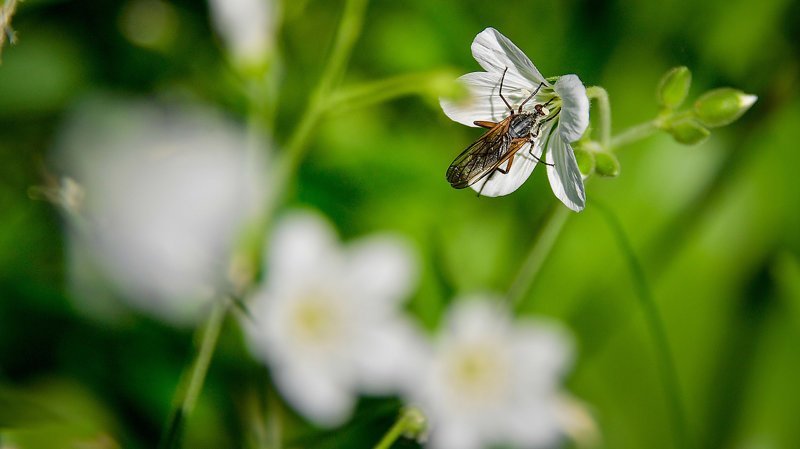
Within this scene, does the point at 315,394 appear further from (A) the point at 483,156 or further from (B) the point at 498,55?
(B) the point at 498,55

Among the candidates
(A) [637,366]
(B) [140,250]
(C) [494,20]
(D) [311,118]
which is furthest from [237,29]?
(A) [637,366]

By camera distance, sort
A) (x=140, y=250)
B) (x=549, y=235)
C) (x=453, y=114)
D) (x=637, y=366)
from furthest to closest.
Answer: (x=637, y=366)
(x=140, y=250)
(x=549, y=235)
(x=453, y=114)

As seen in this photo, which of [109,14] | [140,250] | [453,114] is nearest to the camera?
[453,114]

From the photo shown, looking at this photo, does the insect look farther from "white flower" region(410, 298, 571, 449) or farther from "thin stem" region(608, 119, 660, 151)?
"white flower" region(410, 298, 571, 449)

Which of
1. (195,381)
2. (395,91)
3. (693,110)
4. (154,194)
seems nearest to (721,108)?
(693,110)

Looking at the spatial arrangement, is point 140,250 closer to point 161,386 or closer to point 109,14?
point 161,386

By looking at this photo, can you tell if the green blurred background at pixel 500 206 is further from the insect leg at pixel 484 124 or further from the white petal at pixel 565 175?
the white petal at pixel 565 175

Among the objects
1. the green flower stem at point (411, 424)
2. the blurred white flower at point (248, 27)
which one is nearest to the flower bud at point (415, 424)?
the green flower stem at point (411, 424)
